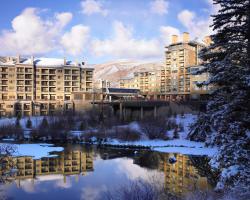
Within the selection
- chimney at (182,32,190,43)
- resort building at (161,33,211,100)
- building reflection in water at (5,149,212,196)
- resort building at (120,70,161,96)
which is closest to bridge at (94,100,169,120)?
resort building at (161,33,211,100)

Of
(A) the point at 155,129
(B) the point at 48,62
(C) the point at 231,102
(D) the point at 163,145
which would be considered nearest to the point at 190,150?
(D) the point at 163,145

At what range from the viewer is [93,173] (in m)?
30.2

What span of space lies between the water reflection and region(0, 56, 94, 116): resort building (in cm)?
4181

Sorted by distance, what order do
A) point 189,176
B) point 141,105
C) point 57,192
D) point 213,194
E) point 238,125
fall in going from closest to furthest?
point 238,125 → point 213,194 → point 57,192 → point 189,176 → point 141,105

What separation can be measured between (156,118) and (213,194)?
4112 cm

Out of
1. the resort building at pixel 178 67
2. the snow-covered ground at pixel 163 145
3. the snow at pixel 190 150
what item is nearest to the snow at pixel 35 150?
the snow-covered ground at pixel 163 145

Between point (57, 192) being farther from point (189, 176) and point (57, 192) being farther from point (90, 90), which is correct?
point (90, 90)

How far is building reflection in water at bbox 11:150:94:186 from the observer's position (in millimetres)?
29944

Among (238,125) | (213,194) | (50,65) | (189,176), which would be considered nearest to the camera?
(238,125)

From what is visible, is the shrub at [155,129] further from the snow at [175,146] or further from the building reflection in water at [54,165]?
the building reflection in water at [54,165]

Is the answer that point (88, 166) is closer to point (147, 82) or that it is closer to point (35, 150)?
point (35, 150)

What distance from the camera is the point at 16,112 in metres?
77.9

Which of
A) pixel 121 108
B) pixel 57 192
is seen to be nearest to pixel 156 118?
pixel 121 108

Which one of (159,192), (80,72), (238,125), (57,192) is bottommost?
(57,192)
